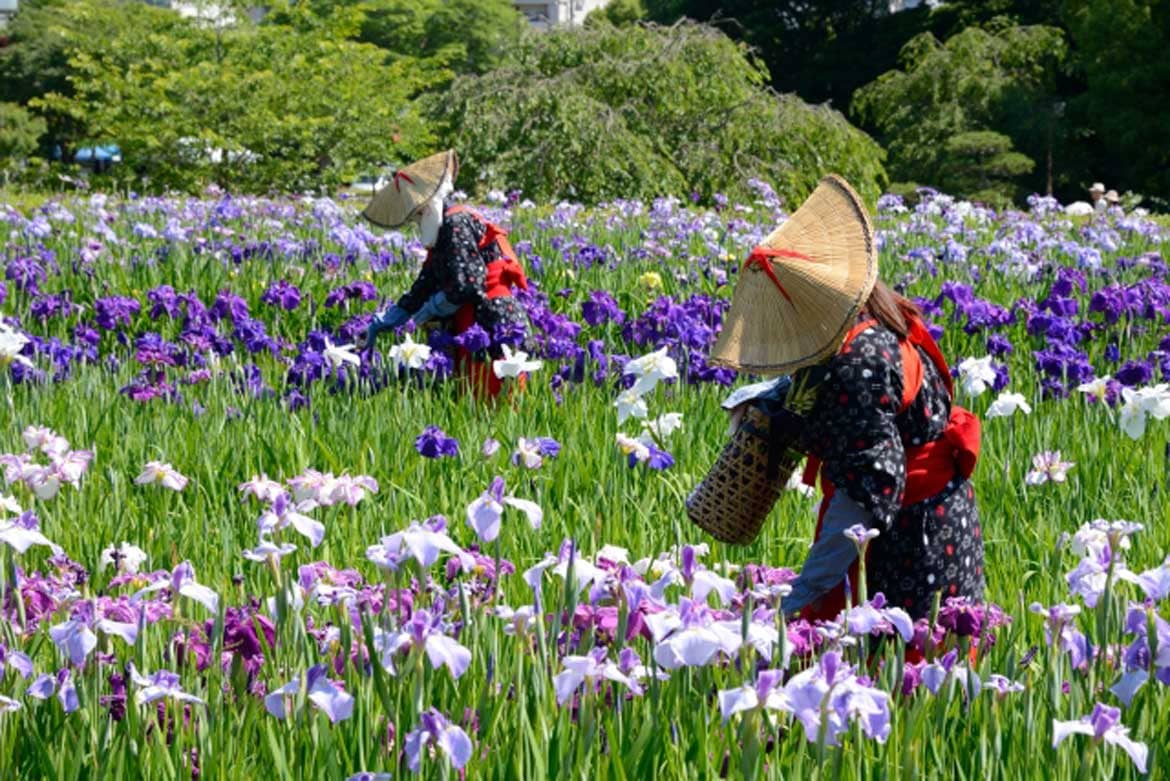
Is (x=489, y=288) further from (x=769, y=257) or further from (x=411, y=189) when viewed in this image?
(x=769, y=257)

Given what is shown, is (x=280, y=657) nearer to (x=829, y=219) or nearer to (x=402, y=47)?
(x=829, y=219)

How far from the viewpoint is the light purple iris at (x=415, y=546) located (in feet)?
6.26

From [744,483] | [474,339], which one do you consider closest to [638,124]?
[474,339]

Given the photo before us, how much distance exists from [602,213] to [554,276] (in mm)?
3567

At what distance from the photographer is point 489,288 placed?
221 inches

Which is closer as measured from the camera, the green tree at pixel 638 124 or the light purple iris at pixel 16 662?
the light purple iris at pixel 16 662

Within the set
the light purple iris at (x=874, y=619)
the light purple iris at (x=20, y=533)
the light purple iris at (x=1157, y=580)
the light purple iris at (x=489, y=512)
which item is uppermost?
the light purple iris at (x=489, y=512)

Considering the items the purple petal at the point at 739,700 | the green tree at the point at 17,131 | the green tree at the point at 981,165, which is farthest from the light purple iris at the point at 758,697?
the green tree at the point at 17,131

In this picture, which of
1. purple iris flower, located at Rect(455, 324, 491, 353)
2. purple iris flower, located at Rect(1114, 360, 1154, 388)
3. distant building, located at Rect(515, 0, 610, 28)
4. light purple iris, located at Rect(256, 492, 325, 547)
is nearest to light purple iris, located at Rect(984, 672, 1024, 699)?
light purple iris, located at Rect(256, 492, 325, 547)

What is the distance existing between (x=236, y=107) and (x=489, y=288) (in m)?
13.6

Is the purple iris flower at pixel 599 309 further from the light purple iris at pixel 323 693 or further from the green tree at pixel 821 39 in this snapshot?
the green tree at pixel 821 39

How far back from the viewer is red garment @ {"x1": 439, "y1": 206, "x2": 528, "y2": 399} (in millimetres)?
5547

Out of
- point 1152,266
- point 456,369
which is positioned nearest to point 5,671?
point 456,369

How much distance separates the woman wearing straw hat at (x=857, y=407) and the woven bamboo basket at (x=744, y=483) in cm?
4
